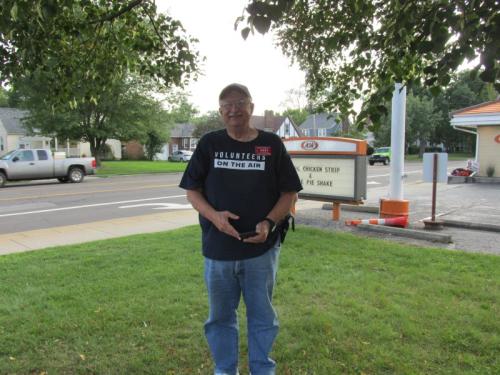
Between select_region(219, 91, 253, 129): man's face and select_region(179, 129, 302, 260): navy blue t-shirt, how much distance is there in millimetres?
100

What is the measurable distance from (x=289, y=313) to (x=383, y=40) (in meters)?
2.41

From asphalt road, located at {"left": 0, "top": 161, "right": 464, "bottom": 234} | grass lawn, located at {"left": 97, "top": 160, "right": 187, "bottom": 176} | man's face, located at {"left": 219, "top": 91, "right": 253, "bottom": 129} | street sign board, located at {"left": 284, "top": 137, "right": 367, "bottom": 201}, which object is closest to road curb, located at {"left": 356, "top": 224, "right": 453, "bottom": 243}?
street sign board, located at {"left": 284, "top": 137, "right": 367, "bottom": 201}

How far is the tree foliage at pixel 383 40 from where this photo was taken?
2.47 m

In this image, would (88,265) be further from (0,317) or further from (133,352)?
(133,352)

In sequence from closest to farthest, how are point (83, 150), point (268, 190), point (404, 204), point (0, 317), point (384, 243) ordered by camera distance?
point (268, 190) → point (0, 317) → point (384, 243) → point (404, 204) → point (83, 150)

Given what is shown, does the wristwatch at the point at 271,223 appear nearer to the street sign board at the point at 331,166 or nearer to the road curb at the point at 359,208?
the street sign board at the point at 331,166

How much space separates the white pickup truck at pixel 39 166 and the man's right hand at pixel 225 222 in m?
19.6

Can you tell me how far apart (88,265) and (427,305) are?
13.1 feet

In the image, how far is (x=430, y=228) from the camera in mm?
7996

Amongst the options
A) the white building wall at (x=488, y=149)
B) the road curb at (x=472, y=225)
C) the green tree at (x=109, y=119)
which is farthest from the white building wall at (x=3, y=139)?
the road curb at (x=472, y=225)

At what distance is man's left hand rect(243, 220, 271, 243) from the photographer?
8.30 ft

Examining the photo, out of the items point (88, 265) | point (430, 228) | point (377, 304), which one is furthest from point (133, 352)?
point (430, 228)

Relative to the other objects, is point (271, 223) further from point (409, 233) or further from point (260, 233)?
point (409, 233)

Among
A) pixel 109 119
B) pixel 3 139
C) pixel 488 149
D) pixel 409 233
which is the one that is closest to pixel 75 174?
pixel 109 119
